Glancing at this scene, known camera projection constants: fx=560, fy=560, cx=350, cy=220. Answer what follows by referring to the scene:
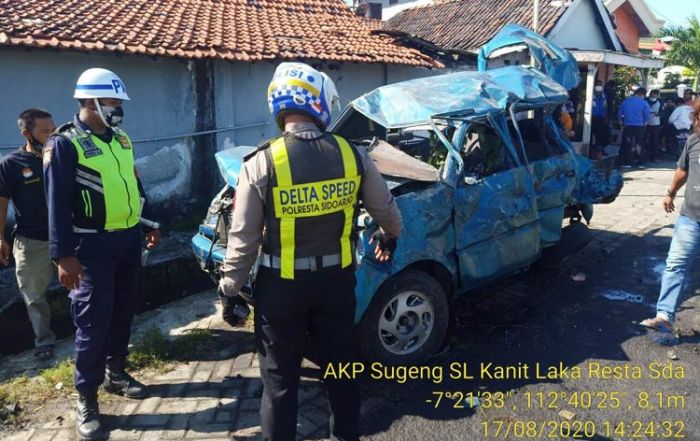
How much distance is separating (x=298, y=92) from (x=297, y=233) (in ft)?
2.05

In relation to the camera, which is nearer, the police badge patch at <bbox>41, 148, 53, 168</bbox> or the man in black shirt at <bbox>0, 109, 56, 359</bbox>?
the police badge patch at <bbox>41, 148, 53, 168</bbox>

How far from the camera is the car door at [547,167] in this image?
16.5ft

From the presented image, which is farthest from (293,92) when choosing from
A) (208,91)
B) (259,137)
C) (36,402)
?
(259,137)

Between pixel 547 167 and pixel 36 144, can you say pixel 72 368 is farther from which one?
pixel 547 167

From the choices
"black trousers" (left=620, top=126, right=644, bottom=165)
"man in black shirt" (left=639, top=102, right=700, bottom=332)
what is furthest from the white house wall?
"man in black shirt" (left=639, top=102, right=700, bottom=332)

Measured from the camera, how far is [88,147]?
10.5 feet

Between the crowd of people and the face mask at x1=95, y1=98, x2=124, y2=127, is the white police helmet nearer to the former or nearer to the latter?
the face mask at x1=95, y1=98, x2=124, y2=127

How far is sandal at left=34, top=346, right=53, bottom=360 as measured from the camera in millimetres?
4312

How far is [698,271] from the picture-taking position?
5.91m

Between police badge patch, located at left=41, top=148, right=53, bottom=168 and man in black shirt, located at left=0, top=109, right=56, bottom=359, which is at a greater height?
police badge patch, located at left=41, top=148, right=53, bottom=168

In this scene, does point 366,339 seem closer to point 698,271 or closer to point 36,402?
point 36,402

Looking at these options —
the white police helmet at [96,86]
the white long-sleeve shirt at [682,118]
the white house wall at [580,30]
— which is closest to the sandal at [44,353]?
the white police helmet at [96,86]

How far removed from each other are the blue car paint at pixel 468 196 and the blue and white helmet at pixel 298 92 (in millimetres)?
1218

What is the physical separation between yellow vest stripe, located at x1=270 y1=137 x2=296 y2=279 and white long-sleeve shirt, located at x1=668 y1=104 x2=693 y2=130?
47.5 ft
